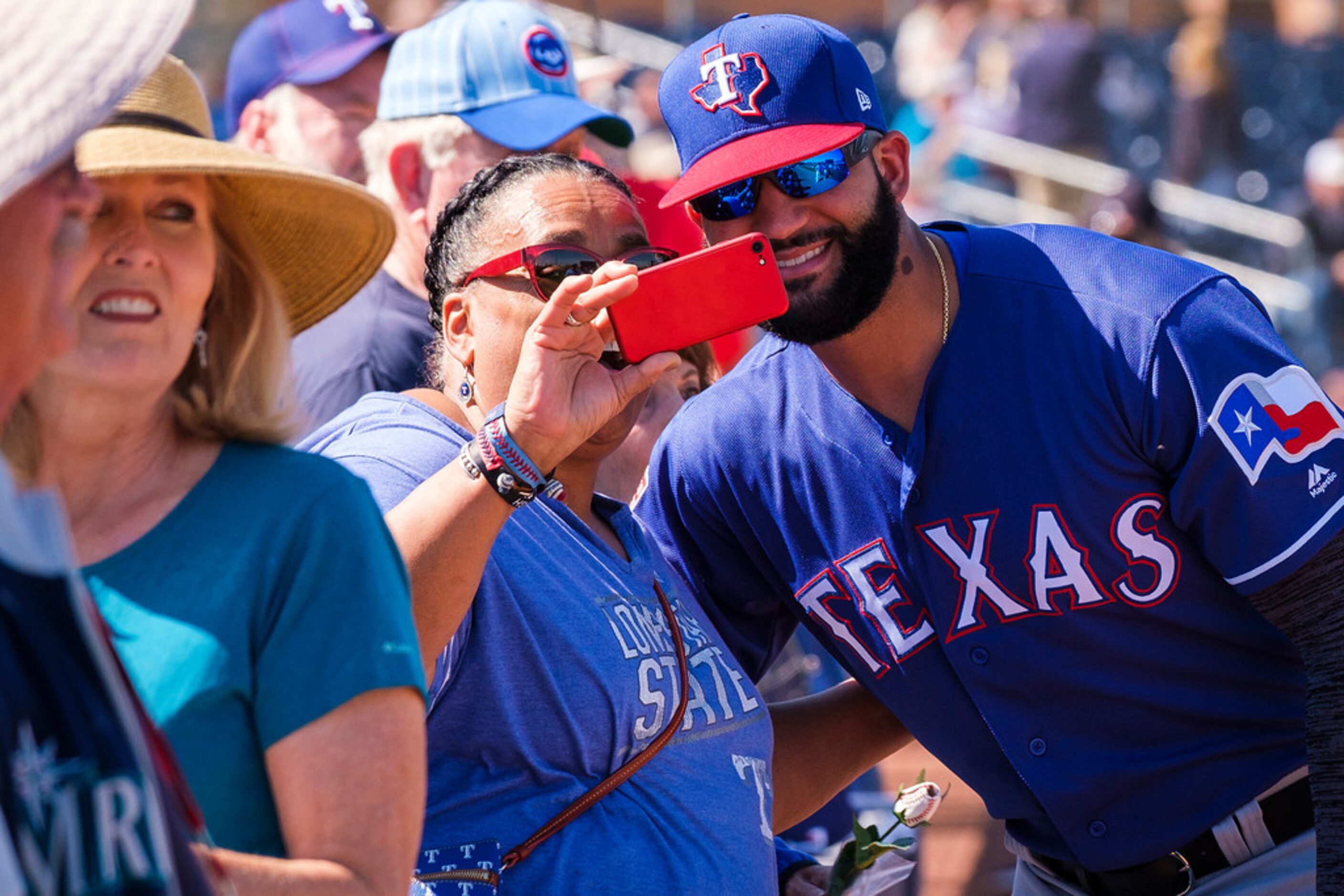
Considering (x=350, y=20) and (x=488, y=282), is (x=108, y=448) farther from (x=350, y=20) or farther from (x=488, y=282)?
(x=350, y=20)

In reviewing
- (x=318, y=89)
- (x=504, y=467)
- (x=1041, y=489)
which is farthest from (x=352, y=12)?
(x=504, y=467)

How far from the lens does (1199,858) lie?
2771 mm

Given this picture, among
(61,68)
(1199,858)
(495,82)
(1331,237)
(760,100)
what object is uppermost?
(61,68)

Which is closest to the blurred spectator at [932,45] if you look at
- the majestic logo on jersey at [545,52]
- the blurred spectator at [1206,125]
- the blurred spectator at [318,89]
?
the blurred spectator at [1206,125]

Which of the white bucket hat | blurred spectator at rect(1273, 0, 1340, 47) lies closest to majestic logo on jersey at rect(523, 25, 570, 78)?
the white bucket hat

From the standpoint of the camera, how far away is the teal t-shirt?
1.57 meters

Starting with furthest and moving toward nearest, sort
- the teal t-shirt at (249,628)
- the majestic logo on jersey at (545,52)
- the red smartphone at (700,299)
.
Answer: the majestic logo on jersey at (545,52) → the red smartphone at (700,299) → the teal t-shirt at (249,628)

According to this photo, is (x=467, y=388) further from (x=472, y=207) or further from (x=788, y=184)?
(x=788, y=184)

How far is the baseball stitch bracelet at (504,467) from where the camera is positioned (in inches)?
78.5

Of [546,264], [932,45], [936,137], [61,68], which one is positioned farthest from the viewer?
[932,45]

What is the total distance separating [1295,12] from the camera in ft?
48.4

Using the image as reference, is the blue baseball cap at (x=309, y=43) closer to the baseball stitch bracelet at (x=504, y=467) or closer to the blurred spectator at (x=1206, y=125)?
the baseball stitch bracelet at (x=504, y=467)

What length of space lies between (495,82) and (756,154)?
1.59 meters

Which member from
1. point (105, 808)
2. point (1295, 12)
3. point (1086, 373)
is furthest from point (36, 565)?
point (1295, 12)
